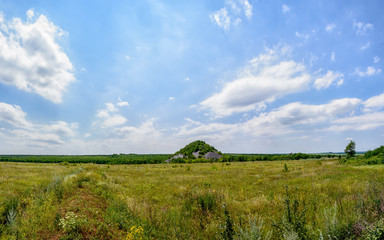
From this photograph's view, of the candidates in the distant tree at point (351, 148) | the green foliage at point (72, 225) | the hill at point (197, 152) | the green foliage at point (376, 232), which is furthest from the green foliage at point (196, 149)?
the green foliage at point (376, 232)

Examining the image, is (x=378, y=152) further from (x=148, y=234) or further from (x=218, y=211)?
(x=148, y=234)

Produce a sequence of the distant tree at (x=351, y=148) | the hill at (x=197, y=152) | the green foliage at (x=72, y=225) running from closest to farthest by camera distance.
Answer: the green foliage at (x=72, y=225), the distant tree at (x=351, y=148), the hill at (x=197, y=152)

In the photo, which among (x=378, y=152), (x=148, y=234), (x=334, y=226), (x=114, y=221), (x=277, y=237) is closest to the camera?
(x=334, y=226)

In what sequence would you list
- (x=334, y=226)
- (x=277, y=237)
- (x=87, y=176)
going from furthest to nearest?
(x=87, y=176) → (x=277, y=237) → (x=334, y=226)

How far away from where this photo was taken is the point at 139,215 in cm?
614

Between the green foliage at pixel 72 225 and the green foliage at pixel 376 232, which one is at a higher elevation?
the green foliage at pixel 376 232

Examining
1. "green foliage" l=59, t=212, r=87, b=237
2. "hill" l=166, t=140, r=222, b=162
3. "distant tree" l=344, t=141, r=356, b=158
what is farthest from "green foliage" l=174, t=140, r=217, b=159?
"green foliage" l=59, t=212, r=87, b=237

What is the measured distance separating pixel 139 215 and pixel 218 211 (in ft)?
9.40

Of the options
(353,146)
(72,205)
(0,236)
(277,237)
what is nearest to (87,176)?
(72,205)

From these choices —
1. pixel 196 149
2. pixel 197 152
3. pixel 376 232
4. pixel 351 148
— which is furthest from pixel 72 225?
pixel 196 149

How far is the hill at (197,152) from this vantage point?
83175 mm

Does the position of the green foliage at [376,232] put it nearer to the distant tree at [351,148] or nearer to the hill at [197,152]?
the distant tree at [351,148]

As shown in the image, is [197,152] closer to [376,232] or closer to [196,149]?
[196,149]

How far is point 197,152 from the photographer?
8931cm
